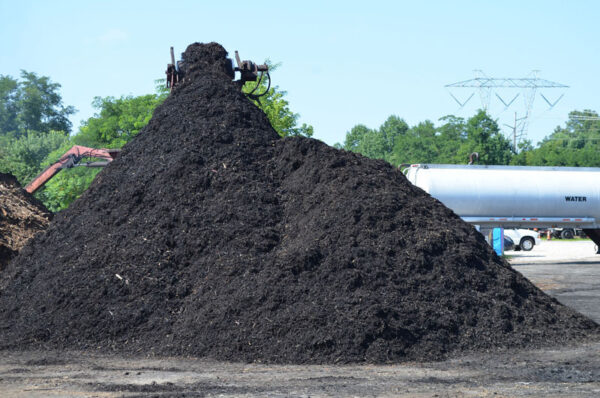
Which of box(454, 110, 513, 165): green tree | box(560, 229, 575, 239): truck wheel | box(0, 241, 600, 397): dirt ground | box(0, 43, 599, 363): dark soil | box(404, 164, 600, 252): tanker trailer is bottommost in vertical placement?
box(0, 241, 600, 397): dirt ground

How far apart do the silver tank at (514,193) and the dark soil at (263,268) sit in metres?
12.2

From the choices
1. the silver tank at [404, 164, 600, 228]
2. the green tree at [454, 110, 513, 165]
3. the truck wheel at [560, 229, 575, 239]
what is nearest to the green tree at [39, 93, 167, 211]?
the silver tank at [404, 164, 600, 228]

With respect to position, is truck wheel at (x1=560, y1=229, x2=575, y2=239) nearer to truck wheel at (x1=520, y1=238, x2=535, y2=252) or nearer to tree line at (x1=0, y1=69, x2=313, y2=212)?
truck wheel at (x1=520, y1=238, x2=535, y2=252)

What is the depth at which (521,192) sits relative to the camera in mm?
24188

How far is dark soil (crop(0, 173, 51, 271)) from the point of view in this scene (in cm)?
1401

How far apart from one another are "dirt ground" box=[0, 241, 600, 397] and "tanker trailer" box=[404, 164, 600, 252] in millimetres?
14717

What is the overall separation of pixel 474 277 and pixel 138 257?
4.74m

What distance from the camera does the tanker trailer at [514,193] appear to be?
23.8 meters

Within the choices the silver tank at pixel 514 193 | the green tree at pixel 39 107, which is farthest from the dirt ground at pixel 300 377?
the green tree at pixel 39 107

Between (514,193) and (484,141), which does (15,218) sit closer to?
(514,193)

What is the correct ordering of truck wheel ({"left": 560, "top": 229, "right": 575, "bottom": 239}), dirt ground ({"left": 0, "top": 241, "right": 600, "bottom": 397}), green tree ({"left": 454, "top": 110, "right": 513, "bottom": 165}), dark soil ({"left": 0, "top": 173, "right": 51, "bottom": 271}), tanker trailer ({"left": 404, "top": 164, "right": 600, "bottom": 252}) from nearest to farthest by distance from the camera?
1. dirt ground ({"left": 0, "top": 241, "right": 600, "bottom": 397})
2. dark soil ({"left": 0, "top": 173, "right": 51, "bottom": 271})
3. tanker trailer ({"left": 404, "top": 164, "right": 600, "bottom": 252})
4. truck wheel ({"left": 560, "top": 229, "right": 575, "bottom": 239})
5. green tree ({"left": 454, "top": 110, "right": 513, "bottom": 165})

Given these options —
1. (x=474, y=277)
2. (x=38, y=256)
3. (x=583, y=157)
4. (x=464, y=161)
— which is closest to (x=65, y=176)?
(x=38, y=256)

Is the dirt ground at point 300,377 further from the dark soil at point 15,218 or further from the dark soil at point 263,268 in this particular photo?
the dark soil at point 15,218

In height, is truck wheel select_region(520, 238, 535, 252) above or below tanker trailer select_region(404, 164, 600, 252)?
below
